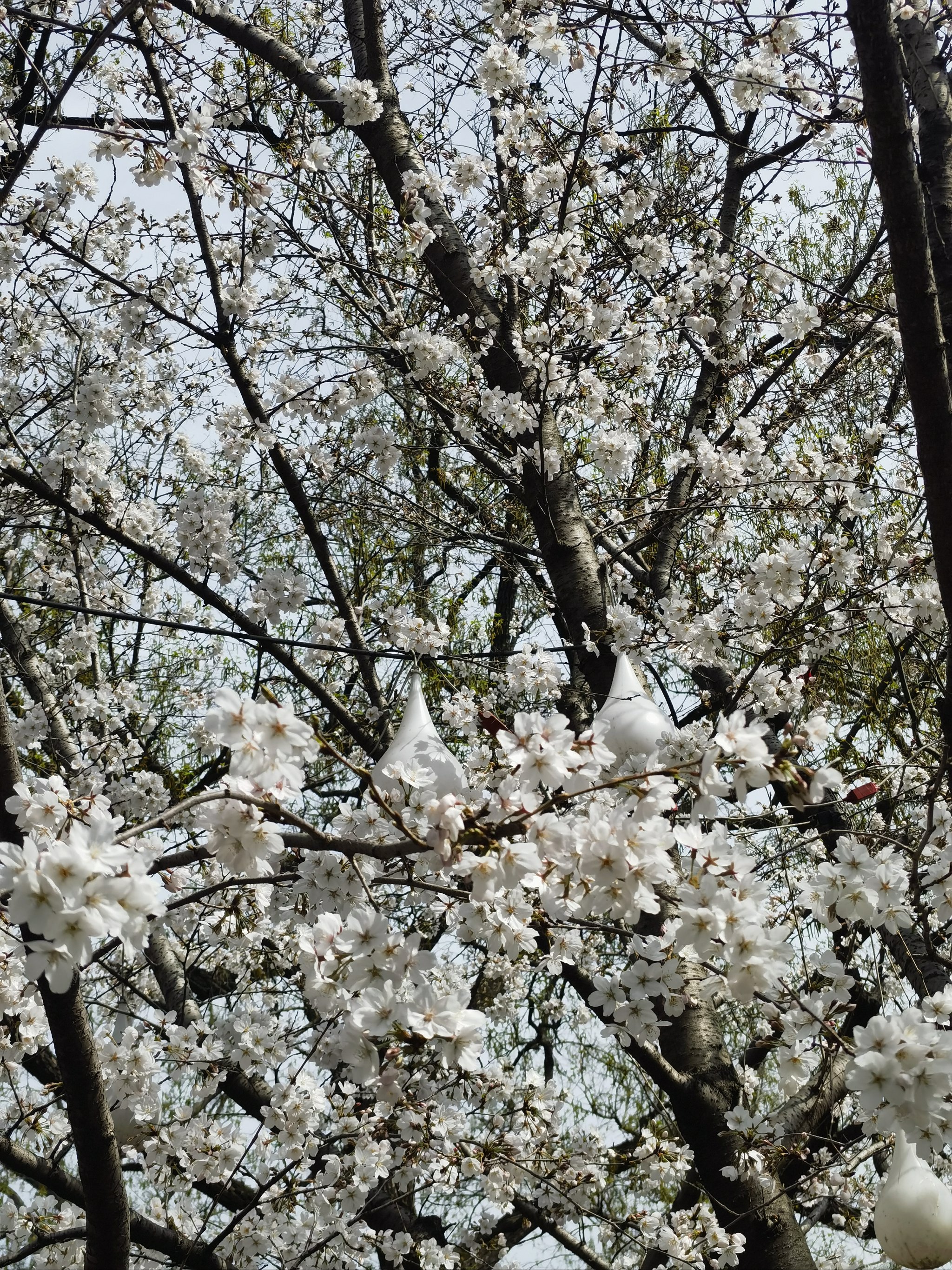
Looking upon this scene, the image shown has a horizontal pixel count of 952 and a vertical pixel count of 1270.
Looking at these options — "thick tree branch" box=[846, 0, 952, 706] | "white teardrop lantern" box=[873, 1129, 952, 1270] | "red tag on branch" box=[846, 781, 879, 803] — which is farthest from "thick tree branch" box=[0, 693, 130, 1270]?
"thick tree branch" box=[846, 0, 952, 706]

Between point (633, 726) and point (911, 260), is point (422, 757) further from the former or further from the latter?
point (911, 260)

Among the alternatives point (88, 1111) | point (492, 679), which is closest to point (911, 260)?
point (88, 1111)

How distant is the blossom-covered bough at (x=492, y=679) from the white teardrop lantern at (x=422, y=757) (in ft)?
0.05

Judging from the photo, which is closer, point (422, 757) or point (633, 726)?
point (422, 757)

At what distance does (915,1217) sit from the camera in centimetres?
221

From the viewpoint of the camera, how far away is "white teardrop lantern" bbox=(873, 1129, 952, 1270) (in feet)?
7.23

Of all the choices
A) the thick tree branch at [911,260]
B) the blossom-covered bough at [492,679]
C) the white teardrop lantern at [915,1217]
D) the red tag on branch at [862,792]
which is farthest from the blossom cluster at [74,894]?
the thick tree branch at [911,260]

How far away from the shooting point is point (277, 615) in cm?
429

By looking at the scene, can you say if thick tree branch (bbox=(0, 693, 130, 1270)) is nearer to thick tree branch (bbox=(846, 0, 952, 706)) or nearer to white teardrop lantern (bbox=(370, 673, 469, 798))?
white teardrop lantern (bbox=(370, 673, 469, 798))

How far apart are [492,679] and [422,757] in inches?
169

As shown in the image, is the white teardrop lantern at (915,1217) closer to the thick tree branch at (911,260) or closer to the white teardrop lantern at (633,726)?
the white teardrop lantern at (633,726)

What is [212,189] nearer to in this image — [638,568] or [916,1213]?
[638,568]

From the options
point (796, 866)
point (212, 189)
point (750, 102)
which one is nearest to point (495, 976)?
point (796, 866)

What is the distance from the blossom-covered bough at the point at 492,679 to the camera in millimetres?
1887
